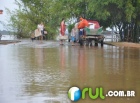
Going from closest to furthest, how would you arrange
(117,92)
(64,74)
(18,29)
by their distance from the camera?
1. (117,92)
2. (64,74)
3. (18,29)

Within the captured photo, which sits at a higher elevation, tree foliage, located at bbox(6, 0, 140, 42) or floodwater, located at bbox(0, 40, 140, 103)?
tree foliage, located at bbox(6, 0, 140, 42)

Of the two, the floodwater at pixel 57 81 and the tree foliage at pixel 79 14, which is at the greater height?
the tree foliage at pixel 79 14

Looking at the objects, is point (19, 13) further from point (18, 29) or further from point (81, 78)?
point (81, 78)

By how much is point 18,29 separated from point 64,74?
4694 cm

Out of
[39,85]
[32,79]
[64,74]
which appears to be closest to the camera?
[39,85]

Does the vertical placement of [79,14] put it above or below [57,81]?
above

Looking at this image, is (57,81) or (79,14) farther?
(79,14)

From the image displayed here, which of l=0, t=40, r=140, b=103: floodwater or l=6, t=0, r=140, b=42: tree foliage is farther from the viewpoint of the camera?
l=6, t=0, r=140, b=42: tree foliage

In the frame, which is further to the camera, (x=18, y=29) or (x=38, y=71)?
(x=18, y=29)

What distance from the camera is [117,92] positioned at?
7.32 m

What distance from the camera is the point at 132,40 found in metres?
38.2

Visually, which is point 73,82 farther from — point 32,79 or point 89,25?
point 89,25

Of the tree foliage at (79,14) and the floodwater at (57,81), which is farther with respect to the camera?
the tree foliage at (79,14)

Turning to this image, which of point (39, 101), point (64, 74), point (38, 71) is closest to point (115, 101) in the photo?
point (39, 101)
